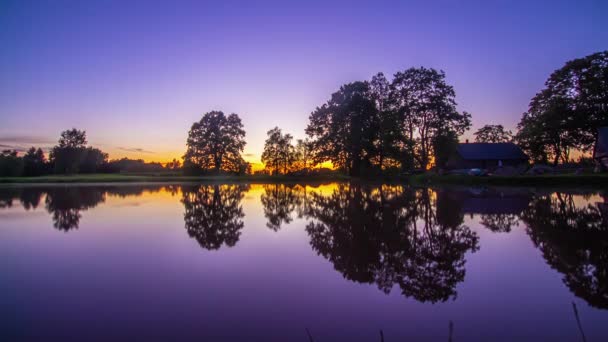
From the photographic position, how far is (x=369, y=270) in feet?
20.6

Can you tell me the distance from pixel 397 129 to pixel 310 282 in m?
41.8

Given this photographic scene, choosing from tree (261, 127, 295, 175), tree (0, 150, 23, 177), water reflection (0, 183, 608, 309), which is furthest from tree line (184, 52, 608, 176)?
tree (0, 150, 23, 177)

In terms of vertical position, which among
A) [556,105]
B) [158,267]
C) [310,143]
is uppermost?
[556,105]

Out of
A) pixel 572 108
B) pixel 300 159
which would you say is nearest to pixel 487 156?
pixel 572 108

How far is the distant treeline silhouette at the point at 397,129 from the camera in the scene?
4334 cm

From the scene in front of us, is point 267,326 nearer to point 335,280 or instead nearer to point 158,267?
point 335,280

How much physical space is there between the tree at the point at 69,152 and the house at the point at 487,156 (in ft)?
271

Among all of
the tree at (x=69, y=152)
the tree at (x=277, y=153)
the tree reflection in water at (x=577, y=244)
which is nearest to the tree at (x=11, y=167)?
the tree at (x=69, y=152)

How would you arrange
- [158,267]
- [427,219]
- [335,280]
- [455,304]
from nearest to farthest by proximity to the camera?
[455,304] → [335,280] → [158,267] → [427,219]

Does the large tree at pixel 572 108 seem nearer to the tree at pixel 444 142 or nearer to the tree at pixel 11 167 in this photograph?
the tree at pixel 444 142

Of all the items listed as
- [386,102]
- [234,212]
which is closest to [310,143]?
[386,102]

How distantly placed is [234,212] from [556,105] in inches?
1823

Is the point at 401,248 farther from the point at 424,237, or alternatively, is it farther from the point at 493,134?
the point at 493,134

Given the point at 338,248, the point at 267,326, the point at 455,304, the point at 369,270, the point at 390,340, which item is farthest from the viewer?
the point at 338,248
